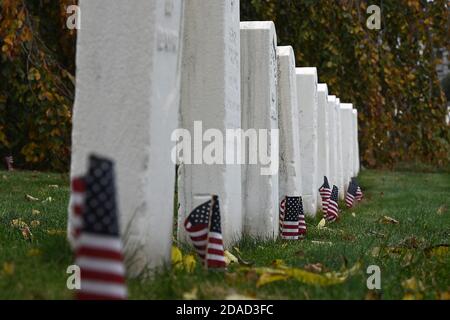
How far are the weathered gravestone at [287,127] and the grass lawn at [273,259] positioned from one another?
486 mm

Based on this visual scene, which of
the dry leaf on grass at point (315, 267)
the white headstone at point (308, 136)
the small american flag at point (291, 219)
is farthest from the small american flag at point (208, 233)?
the white headstone at point (308, 136)

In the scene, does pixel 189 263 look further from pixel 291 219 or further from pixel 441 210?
pixel 441 210

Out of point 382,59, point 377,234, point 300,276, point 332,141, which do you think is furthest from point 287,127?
point 382,59

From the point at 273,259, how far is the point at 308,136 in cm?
467

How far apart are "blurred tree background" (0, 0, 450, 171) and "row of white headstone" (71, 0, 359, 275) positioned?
15.7 ft

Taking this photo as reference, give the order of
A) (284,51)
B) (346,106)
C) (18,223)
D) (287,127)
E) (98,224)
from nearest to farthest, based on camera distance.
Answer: (98,224)
(18,223)
(287,127)
(284,51)
(346,106)

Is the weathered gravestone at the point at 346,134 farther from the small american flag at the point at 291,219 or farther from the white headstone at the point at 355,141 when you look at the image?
the small american flag at the point at 291,219

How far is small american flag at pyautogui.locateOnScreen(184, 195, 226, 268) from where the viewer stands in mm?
4383

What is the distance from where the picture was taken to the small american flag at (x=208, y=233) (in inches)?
173

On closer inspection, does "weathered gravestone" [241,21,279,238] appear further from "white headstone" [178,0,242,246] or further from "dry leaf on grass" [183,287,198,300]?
"dry leaf on grass" [183,287,198,300]

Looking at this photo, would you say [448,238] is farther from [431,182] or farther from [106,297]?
[431,182]

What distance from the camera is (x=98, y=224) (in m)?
2.48

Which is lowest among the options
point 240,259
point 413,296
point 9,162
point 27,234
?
point 413,296
